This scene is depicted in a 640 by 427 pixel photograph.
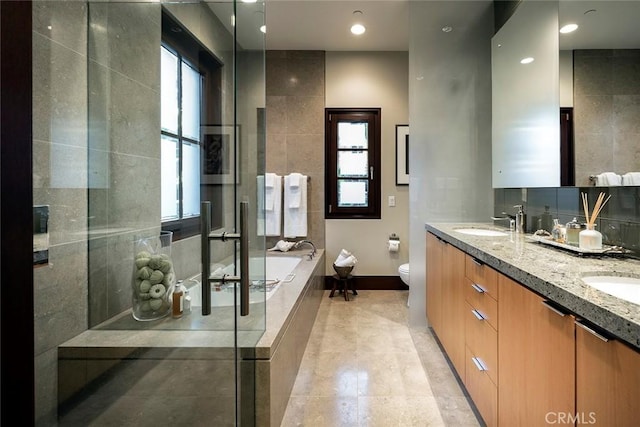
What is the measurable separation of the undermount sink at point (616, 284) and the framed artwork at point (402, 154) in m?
2.68

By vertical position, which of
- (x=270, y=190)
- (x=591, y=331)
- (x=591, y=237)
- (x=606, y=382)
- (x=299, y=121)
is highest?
(x=299, y=121)

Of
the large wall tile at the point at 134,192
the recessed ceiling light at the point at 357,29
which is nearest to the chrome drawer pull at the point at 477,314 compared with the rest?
the large wall tile at the point at 134,192

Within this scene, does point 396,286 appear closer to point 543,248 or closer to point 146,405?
point 543,248

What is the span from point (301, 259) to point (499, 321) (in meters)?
2.18

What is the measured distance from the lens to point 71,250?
120 cm

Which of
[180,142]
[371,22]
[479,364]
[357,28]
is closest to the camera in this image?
[479,364]

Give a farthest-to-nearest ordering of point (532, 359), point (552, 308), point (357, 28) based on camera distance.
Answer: point (357, 28), point (532, 359), point (552, 308)

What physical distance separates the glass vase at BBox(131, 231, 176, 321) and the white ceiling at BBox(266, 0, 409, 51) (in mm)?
2449

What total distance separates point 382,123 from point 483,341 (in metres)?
2.81

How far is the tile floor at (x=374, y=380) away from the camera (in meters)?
1.58

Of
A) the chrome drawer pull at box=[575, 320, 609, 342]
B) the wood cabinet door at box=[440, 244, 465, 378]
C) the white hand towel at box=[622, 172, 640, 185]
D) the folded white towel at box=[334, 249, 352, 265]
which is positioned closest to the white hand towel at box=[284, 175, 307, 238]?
the folded white towel at box=[334, 249, 352, 265]

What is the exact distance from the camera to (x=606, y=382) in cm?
72

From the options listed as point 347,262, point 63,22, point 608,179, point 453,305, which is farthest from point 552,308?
point 347,262

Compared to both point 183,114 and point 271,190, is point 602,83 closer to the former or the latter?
point 183,114
